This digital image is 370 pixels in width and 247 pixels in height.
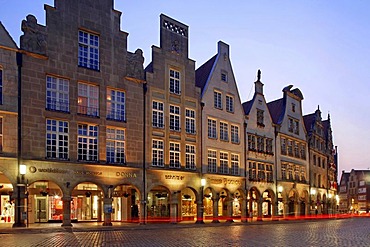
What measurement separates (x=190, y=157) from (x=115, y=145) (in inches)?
311

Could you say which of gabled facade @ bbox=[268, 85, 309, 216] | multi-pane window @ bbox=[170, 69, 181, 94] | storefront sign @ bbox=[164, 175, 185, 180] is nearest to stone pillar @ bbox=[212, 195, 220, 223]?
storefront sign @ bbox=[164, 175, 185, 180]

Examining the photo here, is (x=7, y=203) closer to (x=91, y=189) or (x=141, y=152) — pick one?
(x=91, y=189)

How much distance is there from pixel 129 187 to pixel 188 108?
8.33 metres

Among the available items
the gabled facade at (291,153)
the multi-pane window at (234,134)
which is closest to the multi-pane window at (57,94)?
the multi-pane window at (234,134)

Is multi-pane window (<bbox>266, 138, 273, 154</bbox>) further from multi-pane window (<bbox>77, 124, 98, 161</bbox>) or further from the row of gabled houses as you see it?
multi-pane window (<bbox>77, 124, 98, 161</bbox>)

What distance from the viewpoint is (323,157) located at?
6644cm

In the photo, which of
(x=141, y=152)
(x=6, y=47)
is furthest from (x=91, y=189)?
(x=6, y=47)

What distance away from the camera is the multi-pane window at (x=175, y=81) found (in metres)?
39.0

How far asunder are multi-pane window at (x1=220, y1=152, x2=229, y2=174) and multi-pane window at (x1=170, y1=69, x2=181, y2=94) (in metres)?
7.87

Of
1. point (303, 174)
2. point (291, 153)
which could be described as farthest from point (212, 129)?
point (303, 174)

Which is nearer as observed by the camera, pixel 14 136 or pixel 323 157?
pixel 14 136

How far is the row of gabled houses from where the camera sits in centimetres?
2966

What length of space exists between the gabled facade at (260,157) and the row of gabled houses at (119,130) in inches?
5.0

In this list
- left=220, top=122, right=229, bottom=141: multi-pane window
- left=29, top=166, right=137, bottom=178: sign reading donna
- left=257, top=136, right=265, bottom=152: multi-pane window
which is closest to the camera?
left=29, top=166, right=137, bottom=178: sign reading donna
